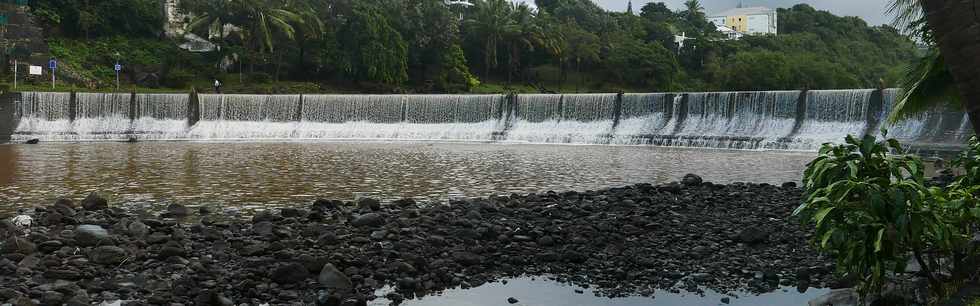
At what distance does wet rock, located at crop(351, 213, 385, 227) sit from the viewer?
8328mm

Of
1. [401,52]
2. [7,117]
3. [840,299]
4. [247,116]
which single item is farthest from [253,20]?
[840,299]

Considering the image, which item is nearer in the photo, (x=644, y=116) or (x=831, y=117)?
(x=831, y=117)

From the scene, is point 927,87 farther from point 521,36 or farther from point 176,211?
point 521,36

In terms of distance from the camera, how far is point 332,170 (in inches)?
655

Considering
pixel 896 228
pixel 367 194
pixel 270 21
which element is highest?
pixel 270 21

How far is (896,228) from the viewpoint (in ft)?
13.3

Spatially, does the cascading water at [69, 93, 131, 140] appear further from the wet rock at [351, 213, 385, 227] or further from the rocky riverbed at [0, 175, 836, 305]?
the wet rock at [351, 213, 385, 227]

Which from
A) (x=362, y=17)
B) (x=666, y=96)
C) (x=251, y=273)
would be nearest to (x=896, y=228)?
(x=251, y=273)

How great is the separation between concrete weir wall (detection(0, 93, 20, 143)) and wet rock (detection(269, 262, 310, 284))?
82.7 feet

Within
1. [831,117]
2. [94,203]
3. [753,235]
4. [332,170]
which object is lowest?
[332,170]

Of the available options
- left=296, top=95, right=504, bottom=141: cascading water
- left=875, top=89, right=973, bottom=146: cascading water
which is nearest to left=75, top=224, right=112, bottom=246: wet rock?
left=875, top=89, right=973, bottom=146: cascading water

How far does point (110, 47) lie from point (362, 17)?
467 inches

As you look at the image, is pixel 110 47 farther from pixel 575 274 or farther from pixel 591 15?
pixel 575 274

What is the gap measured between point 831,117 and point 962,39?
895 inches
